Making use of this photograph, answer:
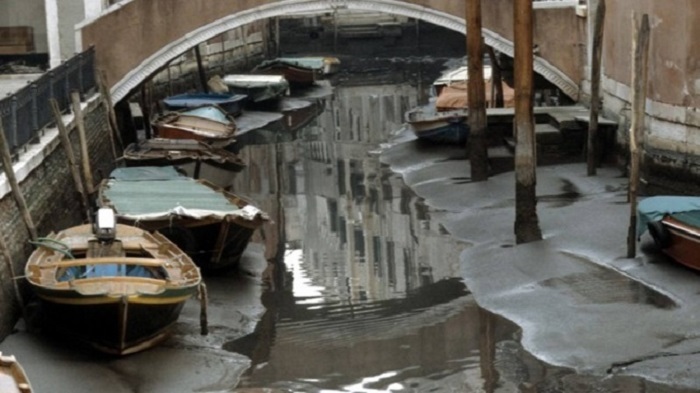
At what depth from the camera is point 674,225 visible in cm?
1827

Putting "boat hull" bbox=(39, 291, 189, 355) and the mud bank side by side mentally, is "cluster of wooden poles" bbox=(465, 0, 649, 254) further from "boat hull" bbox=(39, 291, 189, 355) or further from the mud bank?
"boat hull" bbox=(39, 291, 189, 355)

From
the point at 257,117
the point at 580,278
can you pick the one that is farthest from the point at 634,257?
the point at 257,117

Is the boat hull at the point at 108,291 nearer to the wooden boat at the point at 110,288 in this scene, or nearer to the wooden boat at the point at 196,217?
the wooden boat at the point at 110,288

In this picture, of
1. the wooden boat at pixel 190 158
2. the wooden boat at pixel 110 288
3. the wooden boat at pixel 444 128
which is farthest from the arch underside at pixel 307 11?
the wooden boat at pixel 110 288

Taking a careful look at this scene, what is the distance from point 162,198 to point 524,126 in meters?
4.87

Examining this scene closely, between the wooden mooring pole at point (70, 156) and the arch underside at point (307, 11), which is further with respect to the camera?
the arch underside at point (307, 11)

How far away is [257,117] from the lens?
3972 cm

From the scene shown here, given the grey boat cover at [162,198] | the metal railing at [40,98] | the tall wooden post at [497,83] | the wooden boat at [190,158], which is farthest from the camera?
the tall wooden post at [497,83]

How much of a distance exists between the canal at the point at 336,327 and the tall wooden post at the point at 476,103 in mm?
1191

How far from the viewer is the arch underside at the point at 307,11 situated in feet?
95.0

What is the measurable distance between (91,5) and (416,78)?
69.6 ft

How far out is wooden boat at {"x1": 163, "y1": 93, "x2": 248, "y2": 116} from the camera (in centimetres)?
3525

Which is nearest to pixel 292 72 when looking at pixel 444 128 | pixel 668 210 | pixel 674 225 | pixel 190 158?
pixel 444 128

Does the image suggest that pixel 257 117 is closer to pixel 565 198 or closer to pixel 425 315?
pixel 565 198
